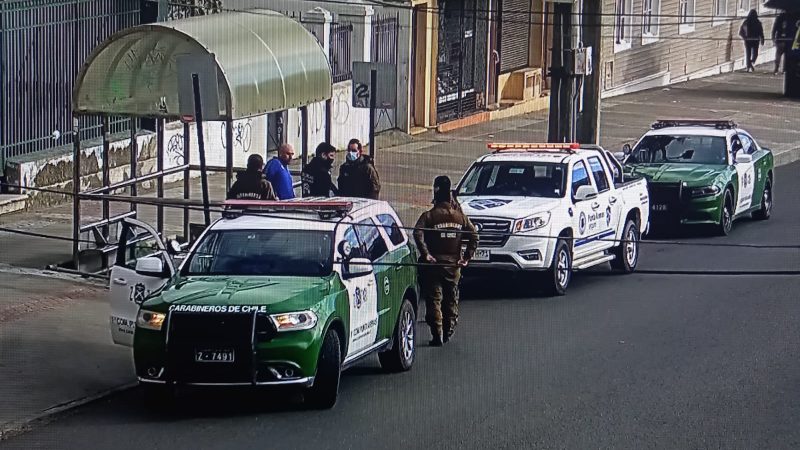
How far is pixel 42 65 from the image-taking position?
22344 millimetres

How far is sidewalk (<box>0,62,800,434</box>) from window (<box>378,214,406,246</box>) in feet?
8.83

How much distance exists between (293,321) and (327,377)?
60cm

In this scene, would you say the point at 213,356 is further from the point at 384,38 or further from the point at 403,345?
the point at 384,38

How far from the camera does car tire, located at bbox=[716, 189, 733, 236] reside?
23031 mm

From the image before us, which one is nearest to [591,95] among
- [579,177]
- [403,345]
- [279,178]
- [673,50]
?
[579,177]

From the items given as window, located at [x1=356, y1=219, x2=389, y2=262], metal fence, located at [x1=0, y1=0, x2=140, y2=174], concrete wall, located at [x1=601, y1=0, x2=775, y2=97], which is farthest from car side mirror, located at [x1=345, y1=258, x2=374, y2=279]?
concrete wall, located at [x1=601, y1=0, x2=775, y2=97]

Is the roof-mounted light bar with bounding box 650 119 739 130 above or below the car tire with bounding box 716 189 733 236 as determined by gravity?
above

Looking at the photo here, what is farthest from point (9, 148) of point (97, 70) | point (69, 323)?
point (69, 323)

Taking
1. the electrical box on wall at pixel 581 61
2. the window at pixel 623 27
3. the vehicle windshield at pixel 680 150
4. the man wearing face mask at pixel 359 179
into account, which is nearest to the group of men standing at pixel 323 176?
the man wearing face mask at pixel 359 179

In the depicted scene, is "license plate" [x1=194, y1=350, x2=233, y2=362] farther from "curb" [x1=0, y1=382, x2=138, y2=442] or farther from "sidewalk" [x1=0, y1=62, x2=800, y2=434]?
"sidewalk" [x1=0, y1=62, x2=800, y2=434]

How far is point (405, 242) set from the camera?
14.8 meters

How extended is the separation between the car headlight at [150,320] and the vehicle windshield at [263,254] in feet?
2.77

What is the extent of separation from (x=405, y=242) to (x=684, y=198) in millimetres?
9040

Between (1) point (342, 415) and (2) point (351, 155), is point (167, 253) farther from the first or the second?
(2) point (351, 155)
